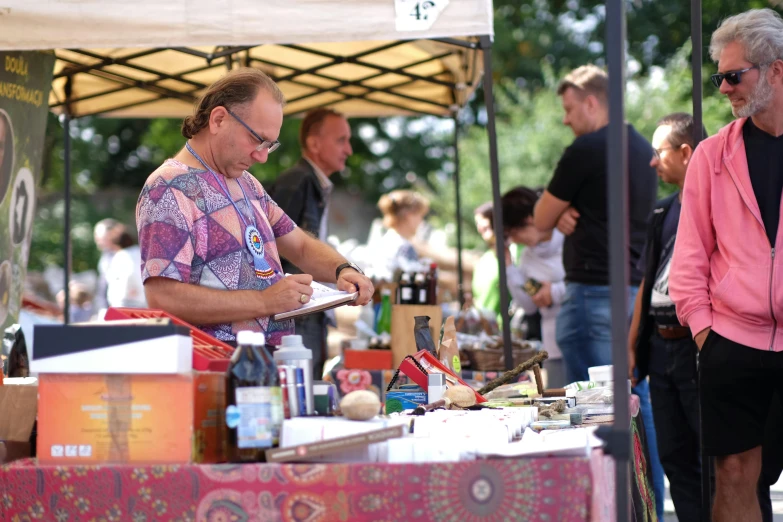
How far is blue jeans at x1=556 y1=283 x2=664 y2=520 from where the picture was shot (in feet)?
16.8

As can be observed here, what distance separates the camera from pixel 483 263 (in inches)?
308

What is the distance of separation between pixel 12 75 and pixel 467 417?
9.56ft

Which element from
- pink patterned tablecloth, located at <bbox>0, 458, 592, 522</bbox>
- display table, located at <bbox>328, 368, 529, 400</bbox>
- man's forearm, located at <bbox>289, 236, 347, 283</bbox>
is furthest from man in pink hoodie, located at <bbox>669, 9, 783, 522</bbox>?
display table, located at <bbox>328, 368, 529, 400</bbox>

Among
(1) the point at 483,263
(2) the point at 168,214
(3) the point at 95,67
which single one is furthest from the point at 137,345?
(1) the point at 483,263

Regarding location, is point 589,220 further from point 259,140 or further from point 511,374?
point 259,140

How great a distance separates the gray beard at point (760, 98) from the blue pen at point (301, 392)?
5.93 ft

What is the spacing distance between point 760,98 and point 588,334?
215 centimetres

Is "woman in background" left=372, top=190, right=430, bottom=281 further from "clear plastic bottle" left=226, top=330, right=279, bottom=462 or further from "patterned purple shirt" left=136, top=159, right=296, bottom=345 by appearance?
"clear plastic bottle" left=226, top=330, right=279, bottom=462

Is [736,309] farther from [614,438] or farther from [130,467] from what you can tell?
[130,467]

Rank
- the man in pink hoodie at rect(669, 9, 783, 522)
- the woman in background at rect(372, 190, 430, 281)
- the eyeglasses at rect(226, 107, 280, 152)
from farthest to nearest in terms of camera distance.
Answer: the woman in background at rect(372, 190, 430, 281)
the man in pink hoodie at rect(669, 9, 783, 522)
the eyeglasses at rect(226, 107, 280, 152)

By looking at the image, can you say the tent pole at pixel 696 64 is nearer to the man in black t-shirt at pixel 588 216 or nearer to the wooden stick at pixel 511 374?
the man in black t-shirt at pixel 588 216

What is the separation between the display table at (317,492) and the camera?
6.48 feet

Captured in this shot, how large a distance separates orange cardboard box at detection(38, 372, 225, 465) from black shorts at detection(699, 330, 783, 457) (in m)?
1.79

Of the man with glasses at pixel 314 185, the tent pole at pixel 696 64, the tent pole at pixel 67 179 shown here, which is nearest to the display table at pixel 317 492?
the tent pole at pixel 696 64
